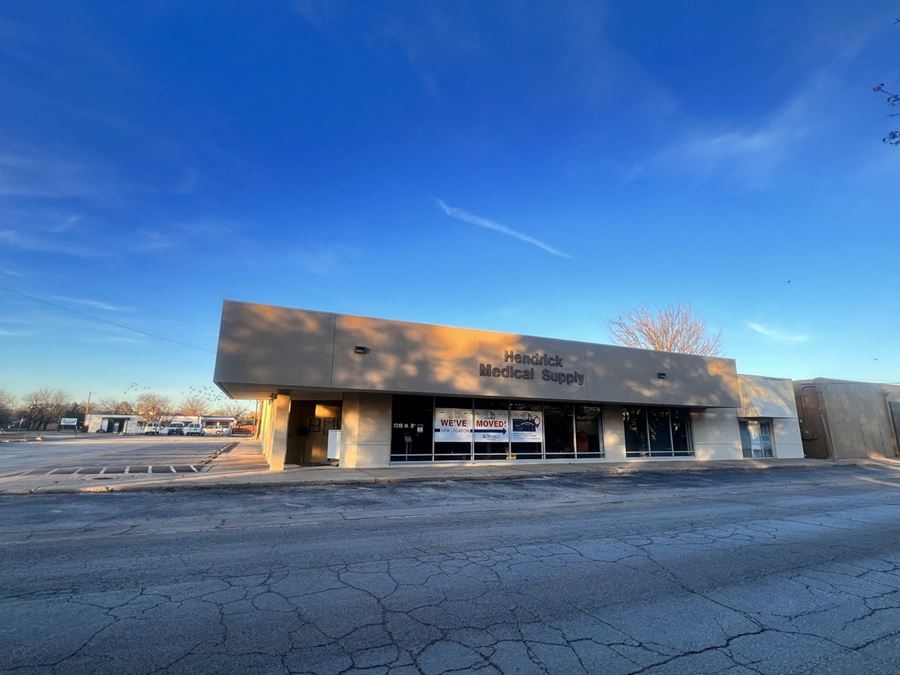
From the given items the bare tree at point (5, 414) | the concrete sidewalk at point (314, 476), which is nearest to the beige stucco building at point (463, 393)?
the concrete sidewalk at point (314, 476)

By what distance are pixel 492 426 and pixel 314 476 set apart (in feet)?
28.2

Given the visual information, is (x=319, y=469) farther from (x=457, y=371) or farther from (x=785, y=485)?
(x=785, y=485)

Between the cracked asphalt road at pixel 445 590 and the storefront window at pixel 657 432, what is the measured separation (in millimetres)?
14073

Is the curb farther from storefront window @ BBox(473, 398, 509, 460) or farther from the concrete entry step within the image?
the concrete entry step

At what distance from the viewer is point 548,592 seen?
493cm

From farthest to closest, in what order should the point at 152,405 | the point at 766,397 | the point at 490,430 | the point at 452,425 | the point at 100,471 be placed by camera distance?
the point at 152,405 → the point at 766,397 → the point at 490,430 → the point at 452,425 → the point at 100,471

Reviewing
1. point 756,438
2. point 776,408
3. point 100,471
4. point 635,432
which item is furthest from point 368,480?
point 776,408

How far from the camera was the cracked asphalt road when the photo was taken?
3549 millimetres

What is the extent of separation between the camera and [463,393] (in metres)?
18.4

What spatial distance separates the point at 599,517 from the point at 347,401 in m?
11.5

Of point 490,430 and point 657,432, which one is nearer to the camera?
point 490,430

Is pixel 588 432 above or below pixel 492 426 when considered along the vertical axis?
below

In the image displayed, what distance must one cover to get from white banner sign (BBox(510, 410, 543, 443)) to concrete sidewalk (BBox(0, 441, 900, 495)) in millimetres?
1384

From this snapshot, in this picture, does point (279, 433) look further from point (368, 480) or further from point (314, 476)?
point (368, 480)
